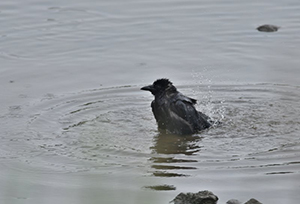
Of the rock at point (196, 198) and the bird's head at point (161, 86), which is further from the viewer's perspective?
the bird's head at point (161, 86)

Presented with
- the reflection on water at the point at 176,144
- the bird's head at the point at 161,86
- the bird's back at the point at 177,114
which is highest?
the bird's head at the point at 161,86

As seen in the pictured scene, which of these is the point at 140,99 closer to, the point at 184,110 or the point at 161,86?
the point at 161,86

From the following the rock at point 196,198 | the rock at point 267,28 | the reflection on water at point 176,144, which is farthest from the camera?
the rock at point 267,28

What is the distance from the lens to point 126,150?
8383mm

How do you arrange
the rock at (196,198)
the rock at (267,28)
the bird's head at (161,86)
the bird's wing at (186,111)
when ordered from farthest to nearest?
the rock at (267,28) < the bird's head at (161,86) < the bird's wing at (186,111) < the rock at (196,198)

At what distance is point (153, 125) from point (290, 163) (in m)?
2.42

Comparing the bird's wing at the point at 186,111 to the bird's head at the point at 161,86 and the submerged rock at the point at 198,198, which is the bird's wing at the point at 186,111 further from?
the submerged rock at the point at 198,198

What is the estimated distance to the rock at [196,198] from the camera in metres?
6.06

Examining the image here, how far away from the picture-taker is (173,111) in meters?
9.17

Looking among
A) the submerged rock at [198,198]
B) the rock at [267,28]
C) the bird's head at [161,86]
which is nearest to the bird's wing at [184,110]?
the bird's head at [161,86]

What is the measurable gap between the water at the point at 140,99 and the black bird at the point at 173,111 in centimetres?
18

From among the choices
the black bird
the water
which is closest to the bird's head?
the black bird

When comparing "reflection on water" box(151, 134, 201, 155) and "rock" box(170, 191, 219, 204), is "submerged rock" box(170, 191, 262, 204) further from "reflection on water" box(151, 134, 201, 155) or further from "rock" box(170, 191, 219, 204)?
"reflection on water" box(151, 134, 201, 155)

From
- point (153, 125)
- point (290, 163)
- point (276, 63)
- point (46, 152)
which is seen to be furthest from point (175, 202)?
point (276, 63)
